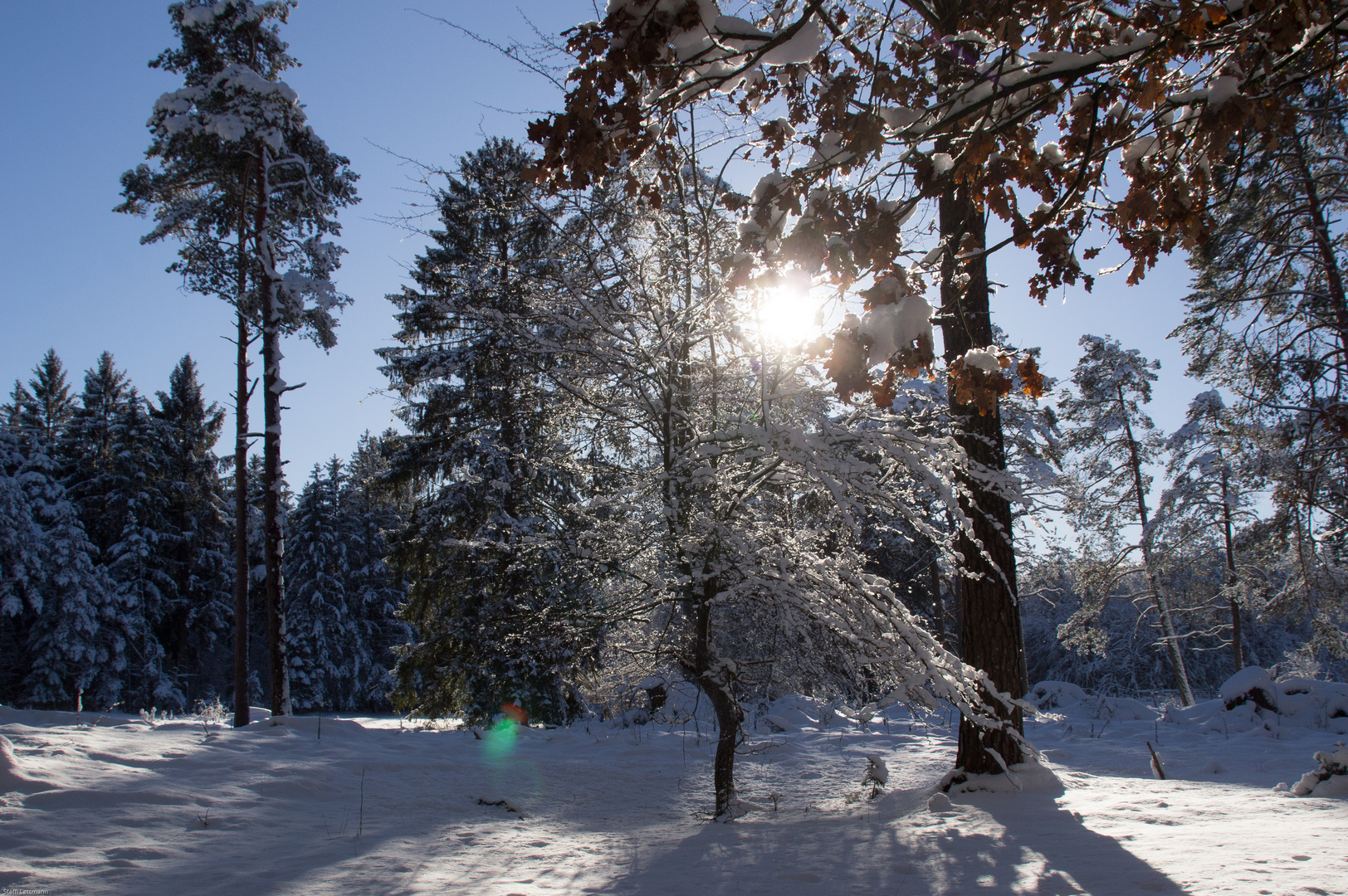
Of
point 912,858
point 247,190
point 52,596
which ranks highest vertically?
point 247,190

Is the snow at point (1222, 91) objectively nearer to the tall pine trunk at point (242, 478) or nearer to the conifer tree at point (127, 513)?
the tall pine trunk at point (242, 478)

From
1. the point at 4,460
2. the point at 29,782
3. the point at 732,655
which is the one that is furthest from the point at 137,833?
the point at 4,460

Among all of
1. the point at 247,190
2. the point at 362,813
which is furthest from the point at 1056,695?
the point at 247,190

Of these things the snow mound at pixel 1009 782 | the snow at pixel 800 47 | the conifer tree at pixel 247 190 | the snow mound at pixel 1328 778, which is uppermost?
the conifer tree at pixel 247 190

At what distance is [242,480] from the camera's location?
38.7ft

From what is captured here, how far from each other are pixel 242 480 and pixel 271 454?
2.23 ft

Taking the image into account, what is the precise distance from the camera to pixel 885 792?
259 inches

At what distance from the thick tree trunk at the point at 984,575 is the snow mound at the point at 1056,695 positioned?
8.75 meters

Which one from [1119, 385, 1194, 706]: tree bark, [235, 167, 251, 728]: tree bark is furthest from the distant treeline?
[1119, 385, 1194, 706]: tree bark

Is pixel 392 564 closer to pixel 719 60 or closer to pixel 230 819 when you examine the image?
pixel 230 819

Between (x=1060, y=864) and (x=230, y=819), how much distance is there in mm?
5081

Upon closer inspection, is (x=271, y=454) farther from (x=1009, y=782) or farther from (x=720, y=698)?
(x=1009, y=782)

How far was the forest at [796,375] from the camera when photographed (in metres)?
2.87

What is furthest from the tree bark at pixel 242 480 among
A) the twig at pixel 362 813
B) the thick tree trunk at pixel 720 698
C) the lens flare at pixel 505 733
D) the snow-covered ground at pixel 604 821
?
the thick tree trunk at pixel 720 698
